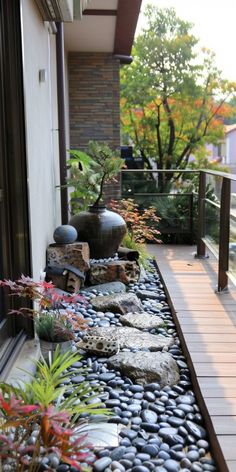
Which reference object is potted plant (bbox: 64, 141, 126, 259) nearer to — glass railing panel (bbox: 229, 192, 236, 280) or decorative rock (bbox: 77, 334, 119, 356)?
glass railing panel (bbox: 229, 192, 236, 280)

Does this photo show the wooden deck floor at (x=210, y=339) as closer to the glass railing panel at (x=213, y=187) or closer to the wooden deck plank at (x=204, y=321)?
the wooden deck plank at (x=204, y=321)

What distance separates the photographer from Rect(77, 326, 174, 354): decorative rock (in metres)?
2.94

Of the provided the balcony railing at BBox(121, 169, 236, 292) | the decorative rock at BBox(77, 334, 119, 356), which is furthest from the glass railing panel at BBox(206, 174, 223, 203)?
the decorative rock at BBox(77, 334, 119, 356)

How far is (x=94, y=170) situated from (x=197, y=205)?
1.72 m

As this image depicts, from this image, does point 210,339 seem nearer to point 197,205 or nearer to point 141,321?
point 141,321

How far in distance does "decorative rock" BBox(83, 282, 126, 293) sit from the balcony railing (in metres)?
0.84

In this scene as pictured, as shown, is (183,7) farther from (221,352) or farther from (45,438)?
(45,438)

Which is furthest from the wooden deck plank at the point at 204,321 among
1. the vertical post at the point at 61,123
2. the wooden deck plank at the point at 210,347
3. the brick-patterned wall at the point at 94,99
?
the brick-patterned wall at the point at 94,99

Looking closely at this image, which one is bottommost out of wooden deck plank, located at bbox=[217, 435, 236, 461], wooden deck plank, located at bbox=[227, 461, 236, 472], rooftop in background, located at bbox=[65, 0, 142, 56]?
wooden deck plank, located at bbox=[217, 435, 236, 461]

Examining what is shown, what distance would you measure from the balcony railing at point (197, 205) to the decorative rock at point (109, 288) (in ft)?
2.75

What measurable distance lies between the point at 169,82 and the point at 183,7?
2764 mm

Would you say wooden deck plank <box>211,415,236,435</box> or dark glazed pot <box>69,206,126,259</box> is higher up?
dark glazed pot <box>69,206,126,259</box>

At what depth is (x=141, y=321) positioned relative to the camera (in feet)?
11.5

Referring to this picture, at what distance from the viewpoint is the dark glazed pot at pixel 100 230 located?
4.75m
